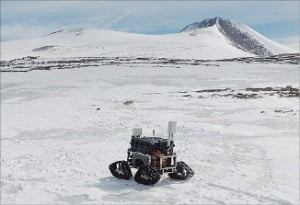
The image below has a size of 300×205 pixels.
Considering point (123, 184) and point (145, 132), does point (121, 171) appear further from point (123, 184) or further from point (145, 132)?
point (145, 132)

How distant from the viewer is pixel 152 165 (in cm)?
1534

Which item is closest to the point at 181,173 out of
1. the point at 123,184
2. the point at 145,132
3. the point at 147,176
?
the point at 147,176

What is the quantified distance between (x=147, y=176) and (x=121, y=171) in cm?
126

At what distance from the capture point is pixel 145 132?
25.8 metres

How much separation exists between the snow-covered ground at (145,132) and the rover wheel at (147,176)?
0.21 m

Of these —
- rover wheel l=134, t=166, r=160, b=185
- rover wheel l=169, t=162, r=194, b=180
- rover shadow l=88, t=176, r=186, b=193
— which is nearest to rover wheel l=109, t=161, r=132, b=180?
rover shadow l=88, t=176, r=186, b=193

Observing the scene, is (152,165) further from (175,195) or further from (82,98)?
(82,98)

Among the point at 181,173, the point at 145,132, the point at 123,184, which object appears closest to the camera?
A: the point at 123,184

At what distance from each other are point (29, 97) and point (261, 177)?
105ft

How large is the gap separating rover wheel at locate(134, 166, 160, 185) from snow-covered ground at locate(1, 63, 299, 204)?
0.69 ft

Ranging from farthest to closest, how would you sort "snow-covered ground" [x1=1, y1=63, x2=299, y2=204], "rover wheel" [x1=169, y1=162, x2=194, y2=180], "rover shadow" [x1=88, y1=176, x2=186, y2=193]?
"rover wheel" [x1=169, y1=162, x2=194, y2=180]
"rover shadow" [x1=88, y1=176, x2=186, y2=193]
"snow-covered ground" [x1=1, y1=63, x2=299, y2=204]

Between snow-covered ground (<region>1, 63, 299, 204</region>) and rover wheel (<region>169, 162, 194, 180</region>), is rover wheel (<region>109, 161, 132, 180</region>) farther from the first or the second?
rover wheel (<region>169, 162, 194, 180</region>)

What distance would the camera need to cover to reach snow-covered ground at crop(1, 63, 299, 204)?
1510 centimetres

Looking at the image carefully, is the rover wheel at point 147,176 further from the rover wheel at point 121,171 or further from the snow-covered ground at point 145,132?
the rover wheel at point 121,171
